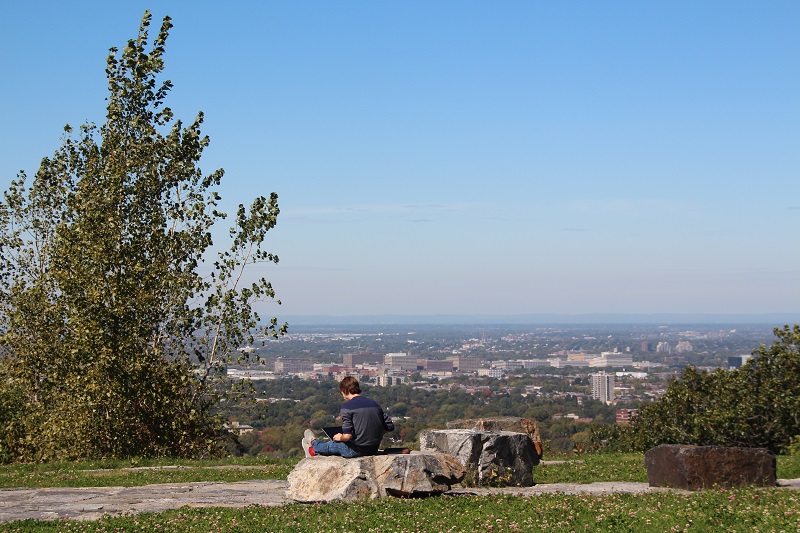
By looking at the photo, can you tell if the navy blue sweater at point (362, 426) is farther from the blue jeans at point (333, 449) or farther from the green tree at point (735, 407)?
the green tree at point (735, 407)

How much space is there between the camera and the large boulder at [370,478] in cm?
1677

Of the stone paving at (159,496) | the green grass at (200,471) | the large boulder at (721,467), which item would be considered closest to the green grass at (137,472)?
the green grass at (200,471)

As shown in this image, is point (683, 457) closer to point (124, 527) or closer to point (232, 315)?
point (124, 527)

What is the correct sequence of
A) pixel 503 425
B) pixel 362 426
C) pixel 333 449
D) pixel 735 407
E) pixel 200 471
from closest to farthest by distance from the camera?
pixel 362 426 → pixel 333 449 → pixel 200 471 → pixel 503 425 → pixel 735 407

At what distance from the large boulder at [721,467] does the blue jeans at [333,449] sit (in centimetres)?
655

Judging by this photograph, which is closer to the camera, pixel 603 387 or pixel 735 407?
pixel 735 407

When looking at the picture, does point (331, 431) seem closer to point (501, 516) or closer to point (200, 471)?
point (501, 516)

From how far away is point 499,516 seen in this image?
561 inches

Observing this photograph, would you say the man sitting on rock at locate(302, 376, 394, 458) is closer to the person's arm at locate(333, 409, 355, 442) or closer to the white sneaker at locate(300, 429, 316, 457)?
the person's arm at locate(333, 409, 355, 442)

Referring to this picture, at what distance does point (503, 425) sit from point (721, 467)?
1143cm

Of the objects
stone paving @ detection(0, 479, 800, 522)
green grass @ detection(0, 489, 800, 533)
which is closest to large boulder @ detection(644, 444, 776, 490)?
stone paving @ detection(0, 479, 800, 522)

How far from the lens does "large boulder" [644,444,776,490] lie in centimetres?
1759

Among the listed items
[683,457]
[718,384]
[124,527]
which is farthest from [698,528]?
[718,384]

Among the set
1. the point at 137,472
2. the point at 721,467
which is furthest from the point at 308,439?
the point at 721,467
